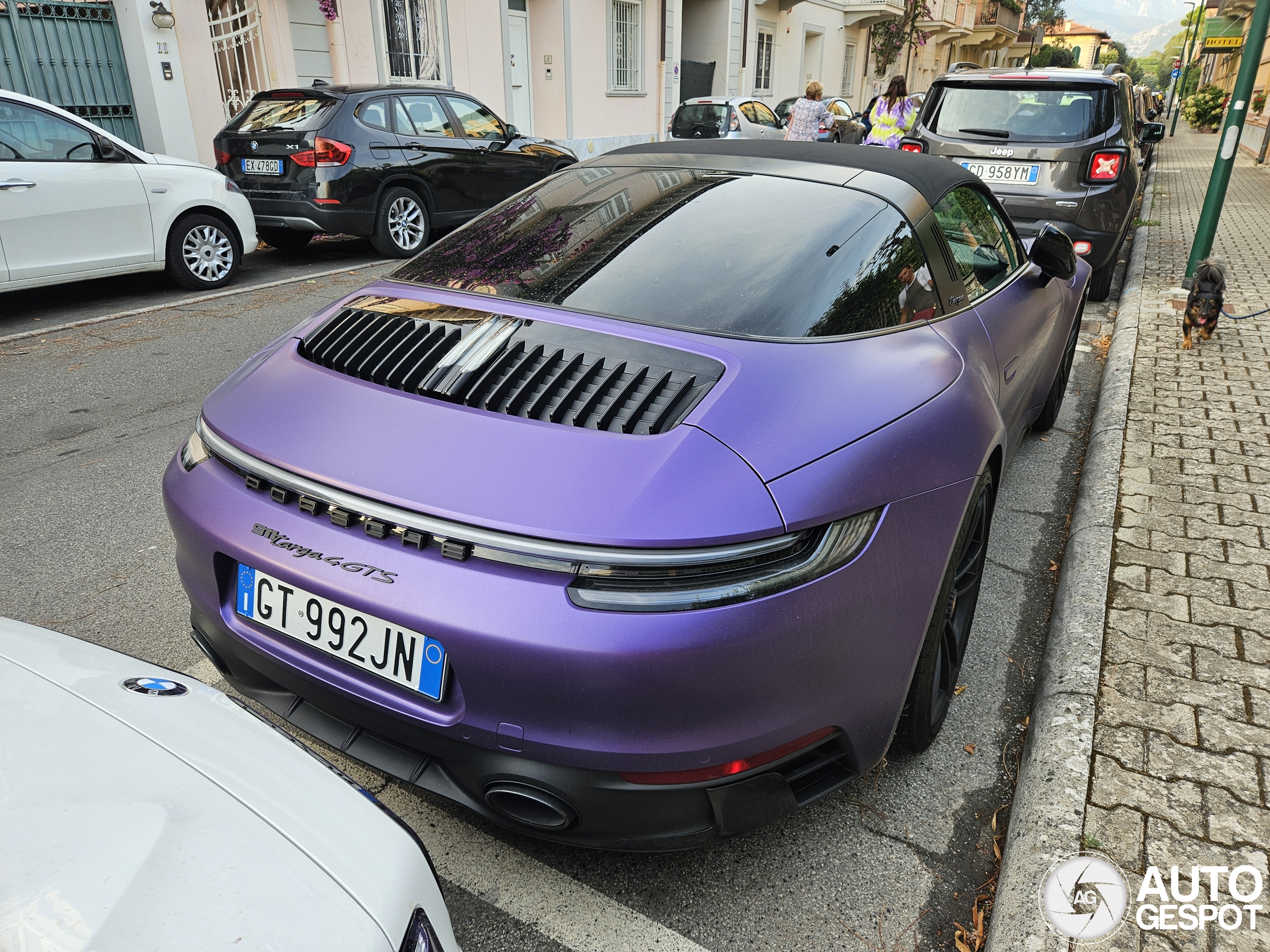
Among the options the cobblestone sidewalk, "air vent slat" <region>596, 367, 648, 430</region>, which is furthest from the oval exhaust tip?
the cobblestone sidewalk

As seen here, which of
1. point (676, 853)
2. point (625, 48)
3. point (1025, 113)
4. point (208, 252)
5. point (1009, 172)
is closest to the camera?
point (676, 853)

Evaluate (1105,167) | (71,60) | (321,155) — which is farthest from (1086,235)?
(71,60)

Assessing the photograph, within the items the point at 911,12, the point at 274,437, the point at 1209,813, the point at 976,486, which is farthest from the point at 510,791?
the point at 911,12

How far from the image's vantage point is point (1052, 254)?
10.8ft

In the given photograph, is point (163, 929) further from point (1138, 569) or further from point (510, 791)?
point (1138, 569)

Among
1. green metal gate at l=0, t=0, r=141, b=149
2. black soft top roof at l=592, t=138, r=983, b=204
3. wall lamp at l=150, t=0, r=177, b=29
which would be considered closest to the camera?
black soft top roof at l=592, t=138, r=983, b=204

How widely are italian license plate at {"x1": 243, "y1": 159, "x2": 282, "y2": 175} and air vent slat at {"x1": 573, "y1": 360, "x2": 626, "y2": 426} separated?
7388mm

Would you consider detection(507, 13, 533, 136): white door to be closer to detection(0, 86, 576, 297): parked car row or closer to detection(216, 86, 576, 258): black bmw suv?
detection(0, 86, 576, 297): parked car row

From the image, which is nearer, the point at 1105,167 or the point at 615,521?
the point at 615,521

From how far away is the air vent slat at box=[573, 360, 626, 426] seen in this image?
1.74 m

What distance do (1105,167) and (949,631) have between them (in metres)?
5.54

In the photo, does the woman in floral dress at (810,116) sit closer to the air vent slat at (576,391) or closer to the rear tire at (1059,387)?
the rear tire at (1059,387)

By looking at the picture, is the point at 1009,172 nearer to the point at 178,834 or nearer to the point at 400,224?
the point at 400,224

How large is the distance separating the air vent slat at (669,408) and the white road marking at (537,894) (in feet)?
3.42
